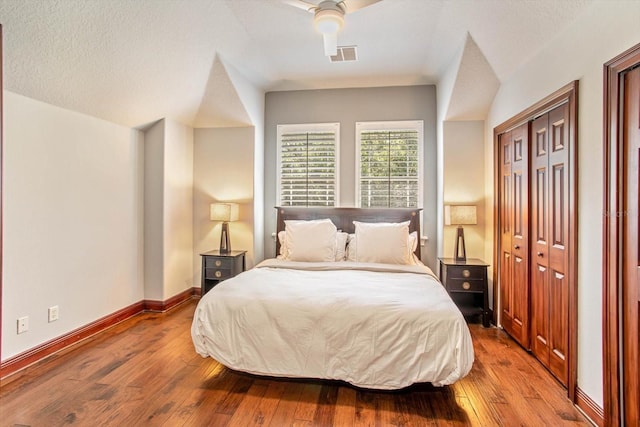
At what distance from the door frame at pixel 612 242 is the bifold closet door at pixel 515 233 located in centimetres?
106

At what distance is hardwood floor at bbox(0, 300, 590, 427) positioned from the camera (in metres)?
2.01

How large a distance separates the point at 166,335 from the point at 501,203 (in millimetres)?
3743

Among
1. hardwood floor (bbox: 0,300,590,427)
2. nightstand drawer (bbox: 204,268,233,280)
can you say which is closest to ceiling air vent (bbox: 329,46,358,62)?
nightstand drawer (bbox: 204,268,233,280)

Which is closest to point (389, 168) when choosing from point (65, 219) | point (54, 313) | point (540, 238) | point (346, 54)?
point (346, 54)

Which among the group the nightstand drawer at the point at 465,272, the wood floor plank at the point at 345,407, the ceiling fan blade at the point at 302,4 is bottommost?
the wood floor plank at the point at 345,407

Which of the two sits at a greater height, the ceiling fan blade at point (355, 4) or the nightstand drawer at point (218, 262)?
the ceiling fan blade at point (355, 4)

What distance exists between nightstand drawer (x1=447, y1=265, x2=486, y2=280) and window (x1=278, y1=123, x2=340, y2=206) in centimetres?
177

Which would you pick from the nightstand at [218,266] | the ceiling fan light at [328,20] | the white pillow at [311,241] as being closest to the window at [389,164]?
the white pillow at [311,241]

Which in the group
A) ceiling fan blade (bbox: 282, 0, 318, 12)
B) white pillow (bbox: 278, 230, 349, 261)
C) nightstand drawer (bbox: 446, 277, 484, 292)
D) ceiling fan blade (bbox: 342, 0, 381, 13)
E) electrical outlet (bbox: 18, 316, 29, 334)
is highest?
ceiling fan blade (bbox: 282, 0, 318, 12)

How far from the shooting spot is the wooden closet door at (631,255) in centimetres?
173

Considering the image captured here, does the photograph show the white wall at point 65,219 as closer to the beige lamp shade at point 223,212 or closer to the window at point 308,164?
the beige lamp shade at point 223,212

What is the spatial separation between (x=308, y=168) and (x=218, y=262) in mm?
1766

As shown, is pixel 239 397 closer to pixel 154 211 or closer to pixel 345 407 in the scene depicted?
pixel 345 407

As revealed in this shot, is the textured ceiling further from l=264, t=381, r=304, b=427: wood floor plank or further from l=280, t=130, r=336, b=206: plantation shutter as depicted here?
l=264, t=381, r=304, b=427: wood floor plank
